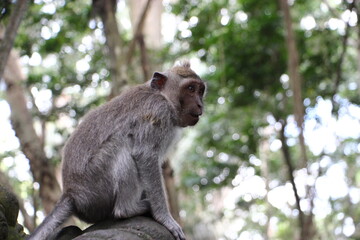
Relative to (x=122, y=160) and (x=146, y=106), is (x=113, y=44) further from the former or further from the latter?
(x=122, y=160)

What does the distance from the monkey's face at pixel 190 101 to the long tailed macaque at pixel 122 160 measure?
1cm

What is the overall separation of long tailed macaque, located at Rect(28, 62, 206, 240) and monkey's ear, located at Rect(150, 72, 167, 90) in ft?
0.84

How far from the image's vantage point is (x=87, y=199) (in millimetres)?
5070

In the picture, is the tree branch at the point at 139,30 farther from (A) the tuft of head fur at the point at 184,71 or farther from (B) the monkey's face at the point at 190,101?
(B) the monkey's face at the point at 190,101

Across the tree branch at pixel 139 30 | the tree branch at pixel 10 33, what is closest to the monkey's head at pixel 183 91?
the tree branch at pixel 10 33

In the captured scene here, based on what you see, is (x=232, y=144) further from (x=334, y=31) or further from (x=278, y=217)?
(x=278, y=217)

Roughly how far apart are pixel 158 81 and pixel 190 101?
0.44 meters

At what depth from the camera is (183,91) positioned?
5.91 meters

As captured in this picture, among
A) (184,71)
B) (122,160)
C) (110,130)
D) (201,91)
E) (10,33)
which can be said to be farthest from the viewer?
(10,33)

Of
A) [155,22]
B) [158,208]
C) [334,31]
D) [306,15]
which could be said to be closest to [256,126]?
[334,31]

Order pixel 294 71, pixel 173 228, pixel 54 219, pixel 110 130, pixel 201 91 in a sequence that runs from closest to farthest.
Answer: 1. pixel 54 219
2. pixel 173 228
3. pixel 110 130
4. pixel 201 91
5. pixel 294 71

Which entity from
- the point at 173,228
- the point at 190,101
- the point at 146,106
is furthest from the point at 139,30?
the point at 173,228

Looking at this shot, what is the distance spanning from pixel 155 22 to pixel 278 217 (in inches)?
282

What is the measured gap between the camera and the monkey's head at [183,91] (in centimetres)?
576
